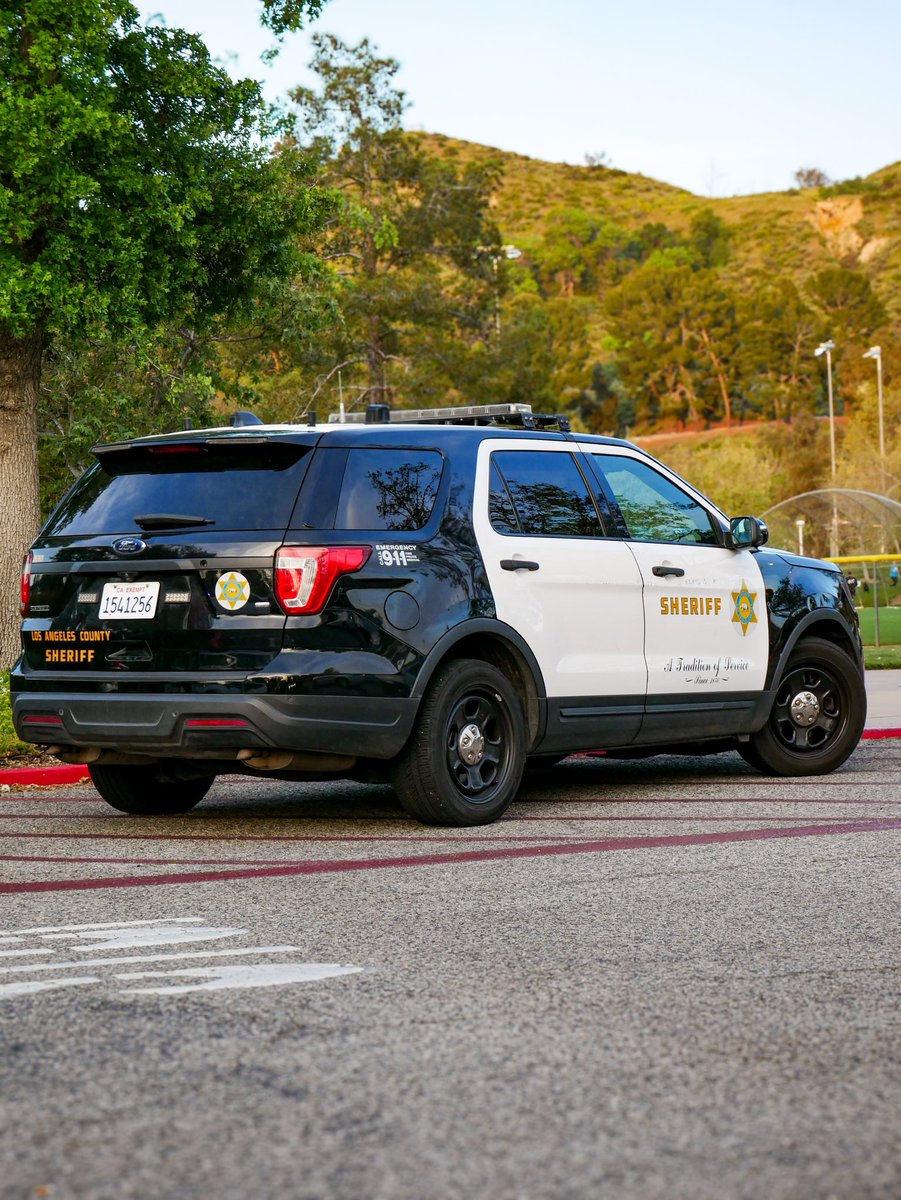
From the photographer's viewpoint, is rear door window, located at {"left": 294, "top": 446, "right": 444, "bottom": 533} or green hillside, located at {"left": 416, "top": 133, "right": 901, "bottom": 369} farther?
green hillside, located at {"left": 416, "top": 133, "right": 901, "bottom": 369}

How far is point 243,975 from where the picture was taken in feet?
17.4

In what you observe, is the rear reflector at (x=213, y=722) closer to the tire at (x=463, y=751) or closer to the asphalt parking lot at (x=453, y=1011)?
the asphalt parking lot at (x=453, y=1011)

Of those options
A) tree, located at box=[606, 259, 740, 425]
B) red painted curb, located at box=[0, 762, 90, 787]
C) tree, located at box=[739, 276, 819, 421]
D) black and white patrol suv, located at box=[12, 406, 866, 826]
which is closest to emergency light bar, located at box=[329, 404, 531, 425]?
black and white patrol suv, located at box=[12, 406, 866, 826]

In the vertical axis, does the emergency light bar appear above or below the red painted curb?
above

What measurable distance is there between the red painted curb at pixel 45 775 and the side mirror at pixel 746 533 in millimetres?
4203

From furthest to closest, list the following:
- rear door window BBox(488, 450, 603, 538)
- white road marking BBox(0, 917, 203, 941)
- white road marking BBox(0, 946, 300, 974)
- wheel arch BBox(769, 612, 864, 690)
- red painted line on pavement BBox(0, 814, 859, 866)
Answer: wheel arch BBox(769, 612, 864, 690) < rear door window BBox(488, 450, 603, 538) < red painted line on pavement BBox(0, 814, 859, 866) < white road marking BBox(0, 917, 203, 941) < white road marking BBox(0, 946, 300, 974)

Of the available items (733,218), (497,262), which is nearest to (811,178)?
(733,218)

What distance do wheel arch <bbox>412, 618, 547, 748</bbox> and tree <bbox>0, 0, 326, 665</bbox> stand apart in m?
7.33

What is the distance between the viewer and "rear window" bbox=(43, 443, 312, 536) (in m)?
8.25

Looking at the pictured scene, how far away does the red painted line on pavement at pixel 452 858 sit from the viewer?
7.14m

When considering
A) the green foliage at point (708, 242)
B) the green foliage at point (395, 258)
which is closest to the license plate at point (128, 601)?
the green foliage at point (395, 258)

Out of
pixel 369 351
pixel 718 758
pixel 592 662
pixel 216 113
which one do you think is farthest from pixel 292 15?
pixel 369 351

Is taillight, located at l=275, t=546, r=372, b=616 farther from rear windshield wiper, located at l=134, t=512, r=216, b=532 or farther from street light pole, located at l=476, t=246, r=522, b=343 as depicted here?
street light pole, located at l=476, t=246, r=522, b=343

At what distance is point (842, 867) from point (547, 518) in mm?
2678
